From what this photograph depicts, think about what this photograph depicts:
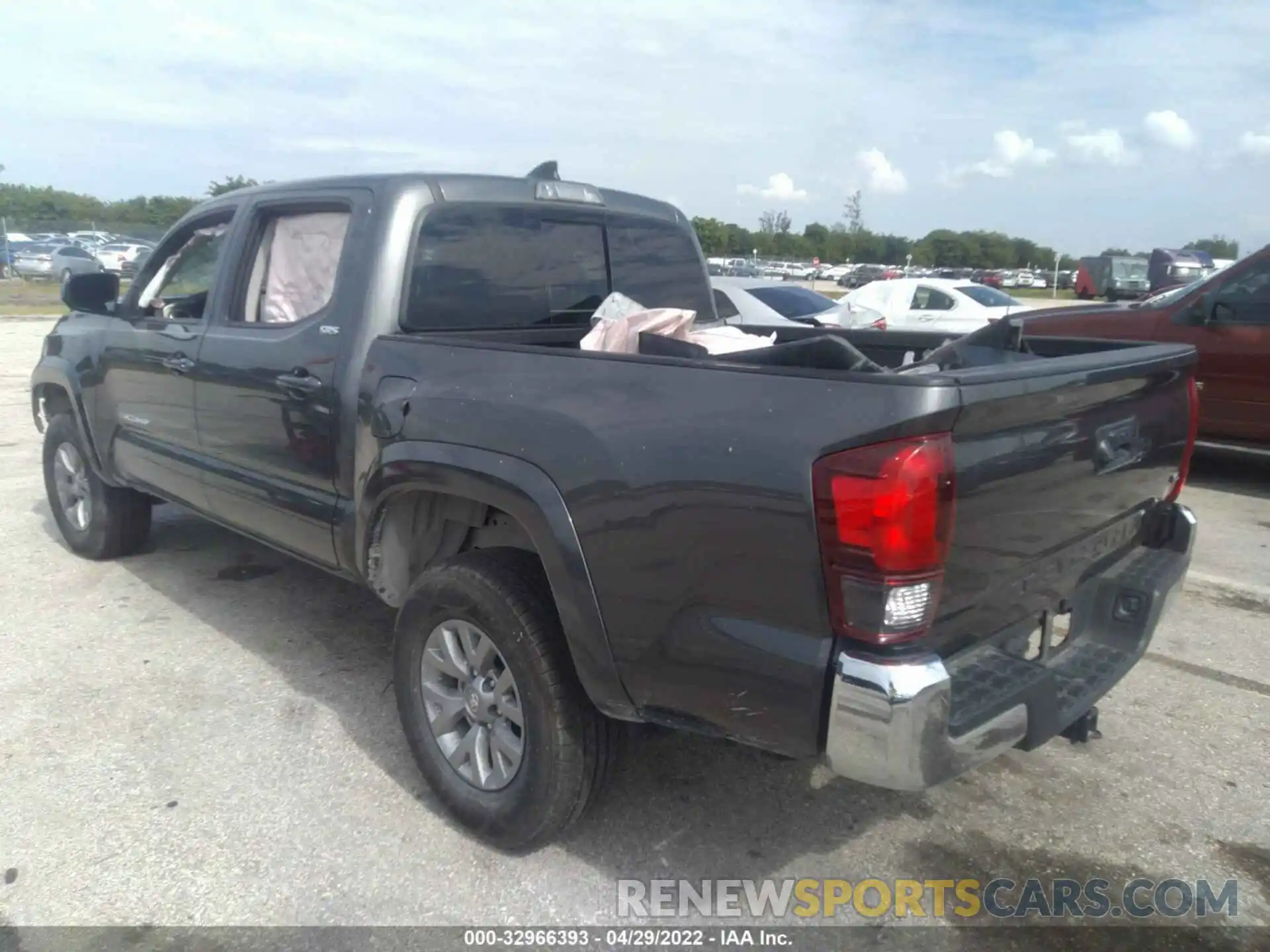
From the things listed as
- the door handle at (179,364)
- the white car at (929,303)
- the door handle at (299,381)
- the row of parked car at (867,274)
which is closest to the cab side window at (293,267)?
the door handle at (299,381)

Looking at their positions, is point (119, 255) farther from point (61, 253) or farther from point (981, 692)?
point (981, 692)

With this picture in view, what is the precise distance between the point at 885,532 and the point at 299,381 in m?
2.25

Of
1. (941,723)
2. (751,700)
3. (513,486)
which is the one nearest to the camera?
(941,723)

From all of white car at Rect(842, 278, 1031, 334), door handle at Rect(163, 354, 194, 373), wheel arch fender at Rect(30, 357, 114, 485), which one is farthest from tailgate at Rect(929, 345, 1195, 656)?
white car at Rect(842, 278, 1031, 334)

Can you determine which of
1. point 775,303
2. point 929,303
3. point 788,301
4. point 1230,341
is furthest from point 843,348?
point 929,303

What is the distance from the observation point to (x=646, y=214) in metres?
4.31

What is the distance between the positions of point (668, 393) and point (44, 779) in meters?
2.56

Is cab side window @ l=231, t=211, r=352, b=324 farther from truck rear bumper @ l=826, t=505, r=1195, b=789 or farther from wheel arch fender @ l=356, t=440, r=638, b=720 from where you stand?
truck rear bumper @ l=826, t=505, r=1195, b=789

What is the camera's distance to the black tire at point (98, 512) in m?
5.32

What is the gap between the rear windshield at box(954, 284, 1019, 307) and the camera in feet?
47.2

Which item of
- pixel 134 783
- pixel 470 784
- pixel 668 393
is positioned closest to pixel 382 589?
pixel 470 784

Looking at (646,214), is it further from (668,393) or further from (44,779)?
(44,779)

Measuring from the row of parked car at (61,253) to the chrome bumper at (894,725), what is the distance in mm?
32608

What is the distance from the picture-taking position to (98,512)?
5340mm
